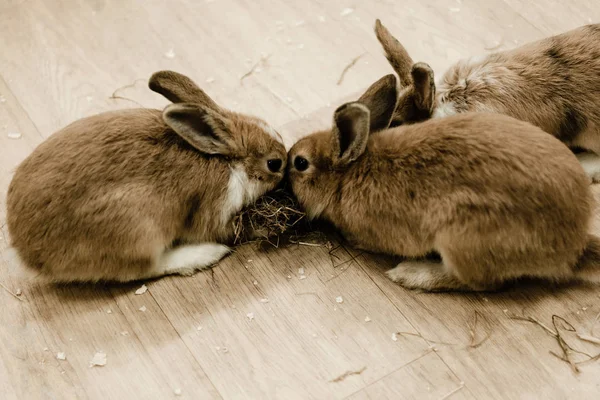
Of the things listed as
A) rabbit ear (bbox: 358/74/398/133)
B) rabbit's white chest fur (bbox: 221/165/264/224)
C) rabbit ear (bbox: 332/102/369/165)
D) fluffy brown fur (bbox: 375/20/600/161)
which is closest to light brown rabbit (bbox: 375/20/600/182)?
fluffy brown fur (bbox: 375/20/600/161)

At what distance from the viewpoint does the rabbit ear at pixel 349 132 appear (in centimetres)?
207

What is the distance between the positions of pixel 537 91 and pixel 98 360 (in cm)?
188

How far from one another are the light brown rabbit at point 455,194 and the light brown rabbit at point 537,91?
0.27m

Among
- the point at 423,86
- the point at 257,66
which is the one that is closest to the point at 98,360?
the point at 423,86

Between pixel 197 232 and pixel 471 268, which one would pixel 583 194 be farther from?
pixel 197 232

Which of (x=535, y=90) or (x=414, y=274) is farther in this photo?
(x=535, y=90)

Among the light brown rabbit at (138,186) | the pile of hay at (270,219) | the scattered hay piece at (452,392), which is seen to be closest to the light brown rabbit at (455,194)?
the pile of hay at (270,219)

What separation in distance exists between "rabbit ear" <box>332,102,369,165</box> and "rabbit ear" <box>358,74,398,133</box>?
14 centimetres

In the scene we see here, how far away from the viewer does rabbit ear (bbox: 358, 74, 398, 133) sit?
2.22 m

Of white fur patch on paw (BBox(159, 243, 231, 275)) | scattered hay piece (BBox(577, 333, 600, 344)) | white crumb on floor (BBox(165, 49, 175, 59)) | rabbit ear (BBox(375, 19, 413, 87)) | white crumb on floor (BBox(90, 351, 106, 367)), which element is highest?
rabbit ear (BBox(375, 19, 413, 87))

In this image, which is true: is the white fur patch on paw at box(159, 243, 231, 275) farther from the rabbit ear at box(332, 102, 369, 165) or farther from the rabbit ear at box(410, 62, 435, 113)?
the rabbit ear at box(410, 62, 435, 113)

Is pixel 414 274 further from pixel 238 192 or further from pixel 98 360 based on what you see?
pixel 98 360

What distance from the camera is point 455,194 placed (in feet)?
6.65

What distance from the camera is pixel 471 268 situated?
6.88 ft
